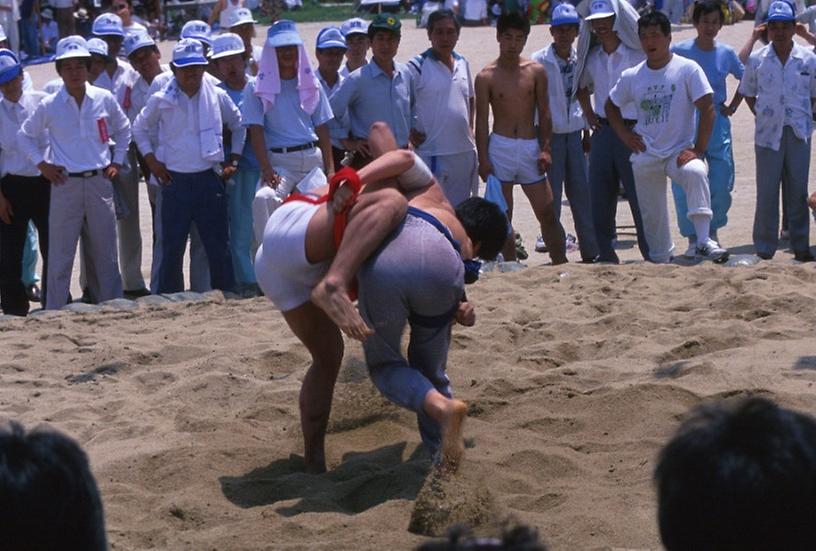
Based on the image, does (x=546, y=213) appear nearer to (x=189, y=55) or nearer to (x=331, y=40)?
(x=331, y=40)

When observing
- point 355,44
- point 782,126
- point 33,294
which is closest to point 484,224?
point 355,44

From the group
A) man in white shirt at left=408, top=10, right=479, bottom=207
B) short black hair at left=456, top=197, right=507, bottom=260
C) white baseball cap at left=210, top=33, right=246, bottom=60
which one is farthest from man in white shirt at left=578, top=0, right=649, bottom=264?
short black hair at left=456, top=197, right=507, bottom=260

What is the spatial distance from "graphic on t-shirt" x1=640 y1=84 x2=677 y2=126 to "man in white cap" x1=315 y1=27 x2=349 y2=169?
6.79ft

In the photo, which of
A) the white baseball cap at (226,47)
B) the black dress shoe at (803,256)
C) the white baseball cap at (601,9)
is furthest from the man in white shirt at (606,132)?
the white baseball cap at (226,47)

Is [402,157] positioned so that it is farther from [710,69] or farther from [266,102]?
[710,69]

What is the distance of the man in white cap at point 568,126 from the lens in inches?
407

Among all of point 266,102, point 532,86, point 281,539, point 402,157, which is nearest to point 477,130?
point 532,86

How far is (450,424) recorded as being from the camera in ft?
16.0

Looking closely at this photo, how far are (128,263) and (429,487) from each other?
605 cm

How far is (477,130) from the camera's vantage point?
32.3 feet

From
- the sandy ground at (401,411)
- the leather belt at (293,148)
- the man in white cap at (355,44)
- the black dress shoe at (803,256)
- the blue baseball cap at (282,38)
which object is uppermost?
the blue baseball cap at (282,38)

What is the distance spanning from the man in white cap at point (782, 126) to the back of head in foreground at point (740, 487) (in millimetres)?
8438

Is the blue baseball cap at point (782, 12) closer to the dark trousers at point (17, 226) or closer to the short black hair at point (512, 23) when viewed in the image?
the short black hair at point (512, 23)

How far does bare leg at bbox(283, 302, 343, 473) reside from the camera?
5641 mm
